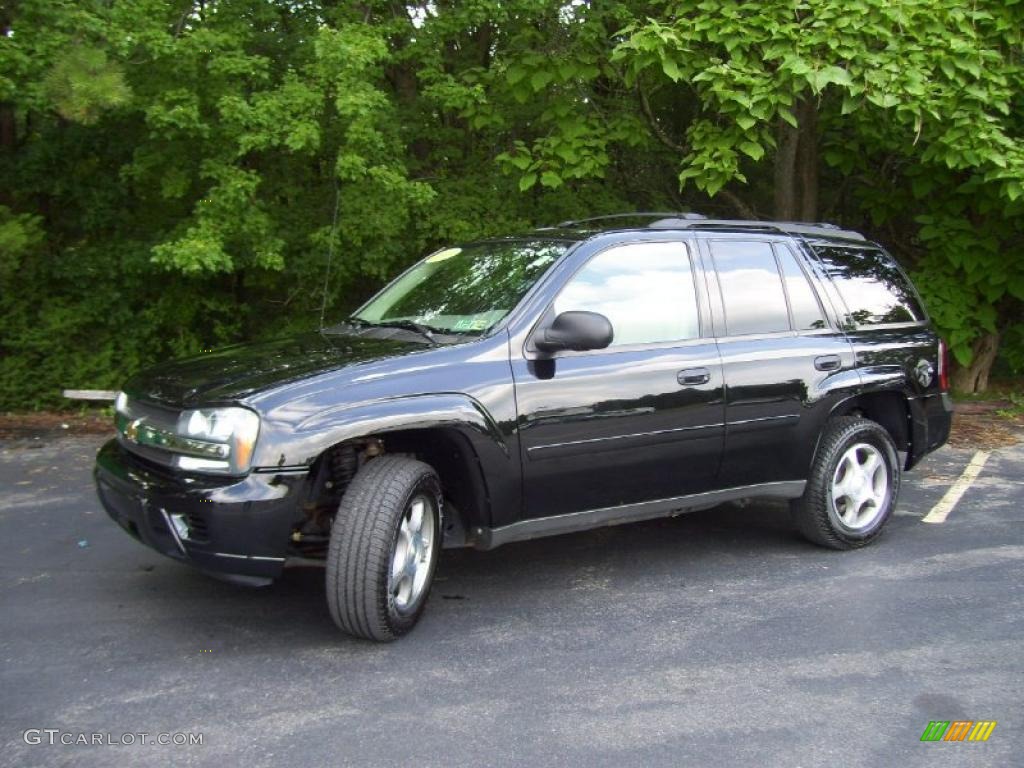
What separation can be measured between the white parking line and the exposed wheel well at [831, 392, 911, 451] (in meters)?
0.66

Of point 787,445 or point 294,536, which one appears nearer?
point 294,536

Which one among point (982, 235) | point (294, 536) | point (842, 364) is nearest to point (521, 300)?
point (294, 536)

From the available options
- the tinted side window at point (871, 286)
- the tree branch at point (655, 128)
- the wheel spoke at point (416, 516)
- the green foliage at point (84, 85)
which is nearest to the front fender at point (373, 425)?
the wheel spoke at point (416, 516)

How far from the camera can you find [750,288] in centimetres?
530

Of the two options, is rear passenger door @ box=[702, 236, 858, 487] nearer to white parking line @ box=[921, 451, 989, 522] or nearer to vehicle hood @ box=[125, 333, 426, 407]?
white parking line @ box=[921, 451, 989, 522]

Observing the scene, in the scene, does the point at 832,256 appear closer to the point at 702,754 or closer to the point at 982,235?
the point at 702,754

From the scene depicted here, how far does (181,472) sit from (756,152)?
5.99 metres

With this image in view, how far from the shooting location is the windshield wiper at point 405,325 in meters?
4.61

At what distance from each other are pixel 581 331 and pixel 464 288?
98cm

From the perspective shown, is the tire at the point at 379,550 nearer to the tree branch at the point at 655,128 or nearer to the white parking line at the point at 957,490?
the white parking line at the point at 957,490

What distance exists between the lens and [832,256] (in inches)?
228

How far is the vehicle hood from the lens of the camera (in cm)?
401

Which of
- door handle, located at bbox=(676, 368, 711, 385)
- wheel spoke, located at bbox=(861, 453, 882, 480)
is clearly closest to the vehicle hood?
door handle, located at bbox=(676, 368, 711, 385)

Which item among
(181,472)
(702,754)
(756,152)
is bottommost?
(702,754)
